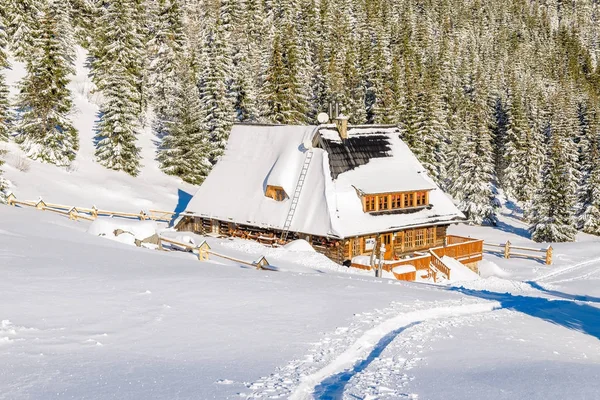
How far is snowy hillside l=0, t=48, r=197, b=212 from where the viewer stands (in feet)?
114

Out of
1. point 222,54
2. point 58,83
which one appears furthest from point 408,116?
point 58,83

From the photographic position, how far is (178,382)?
299 inches

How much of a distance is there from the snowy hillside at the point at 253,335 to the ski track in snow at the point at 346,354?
0.03m

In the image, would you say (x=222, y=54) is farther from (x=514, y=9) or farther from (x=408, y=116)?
(x=514, y=9)

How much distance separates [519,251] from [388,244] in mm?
14465

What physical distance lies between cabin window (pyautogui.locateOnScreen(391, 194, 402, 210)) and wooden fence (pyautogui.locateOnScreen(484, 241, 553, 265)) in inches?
396

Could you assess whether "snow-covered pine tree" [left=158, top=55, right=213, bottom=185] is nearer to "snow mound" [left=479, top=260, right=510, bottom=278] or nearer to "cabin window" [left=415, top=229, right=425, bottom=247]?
"cabin window" [left=415, top=229, right=425, bottom=247]

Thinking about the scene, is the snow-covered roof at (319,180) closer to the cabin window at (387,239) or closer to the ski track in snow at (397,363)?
the cabin window at (387,239)

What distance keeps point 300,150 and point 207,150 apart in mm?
21778

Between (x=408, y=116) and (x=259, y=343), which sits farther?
(x=408, y=116)

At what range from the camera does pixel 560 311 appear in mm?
17359

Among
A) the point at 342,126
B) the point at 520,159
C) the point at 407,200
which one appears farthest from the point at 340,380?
the point at 520,159

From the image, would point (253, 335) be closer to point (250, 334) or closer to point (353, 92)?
point (250, 334)

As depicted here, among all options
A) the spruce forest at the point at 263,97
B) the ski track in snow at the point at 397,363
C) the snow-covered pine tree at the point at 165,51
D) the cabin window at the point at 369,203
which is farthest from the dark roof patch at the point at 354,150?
the snow-covered pine tree at the point at 165,51
